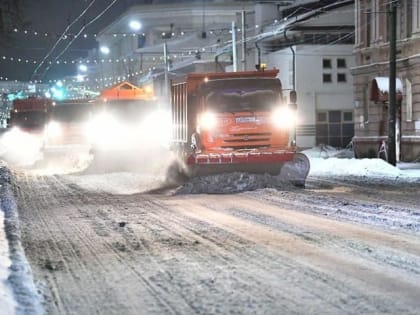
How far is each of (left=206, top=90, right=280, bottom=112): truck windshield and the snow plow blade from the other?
132 cm

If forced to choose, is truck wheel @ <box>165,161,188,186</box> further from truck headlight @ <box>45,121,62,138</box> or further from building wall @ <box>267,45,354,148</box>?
building wall @ <box>267,45,354,148</box>

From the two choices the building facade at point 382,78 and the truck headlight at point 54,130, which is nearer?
the building facade at point 382,78

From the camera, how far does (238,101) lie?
19.8 metres

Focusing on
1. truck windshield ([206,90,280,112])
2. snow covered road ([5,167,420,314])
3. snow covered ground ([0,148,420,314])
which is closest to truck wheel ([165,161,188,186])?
snow covered ground ([0,148,420,314])

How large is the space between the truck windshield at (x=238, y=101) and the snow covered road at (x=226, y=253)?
305 centimetres

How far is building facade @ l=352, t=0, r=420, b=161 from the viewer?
32500mm

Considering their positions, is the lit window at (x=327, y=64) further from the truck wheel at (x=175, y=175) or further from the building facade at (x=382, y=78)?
the truck wheel at (x=175, y=175)

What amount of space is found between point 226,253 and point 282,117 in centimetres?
1041

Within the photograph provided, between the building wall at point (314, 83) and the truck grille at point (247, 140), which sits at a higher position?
the building wall at point (314, 83)

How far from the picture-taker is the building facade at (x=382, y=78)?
107ft

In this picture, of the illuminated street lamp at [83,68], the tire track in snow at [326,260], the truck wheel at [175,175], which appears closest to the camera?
the tire track in snow at [326,260]

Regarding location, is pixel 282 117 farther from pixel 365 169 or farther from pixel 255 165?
pixel 365 169

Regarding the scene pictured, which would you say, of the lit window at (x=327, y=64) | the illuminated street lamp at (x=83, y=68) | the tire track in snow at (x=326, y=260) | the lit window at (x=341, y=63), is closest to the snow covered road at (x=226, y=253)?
the tire track in snow at (x=326, y=260)

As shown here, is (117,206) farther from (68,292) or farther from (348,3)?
(348,3)
